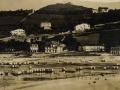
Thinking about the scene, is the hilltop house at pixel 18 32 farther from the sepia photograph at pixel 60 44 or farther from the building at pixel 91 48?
the building at pixel 91 48

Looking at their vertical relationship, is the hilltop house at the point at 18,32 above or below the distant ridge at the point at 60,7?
below

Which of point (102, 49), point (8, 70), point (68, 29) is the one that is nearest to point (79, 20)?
point (68, 29)

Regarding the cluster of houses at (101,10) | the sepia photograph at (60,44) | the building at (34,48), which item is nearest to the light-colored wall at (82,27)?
the sepia photograph at (60,44)

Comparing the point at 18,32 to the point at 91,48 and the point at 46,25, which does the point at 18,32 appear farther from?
the point at 91,48

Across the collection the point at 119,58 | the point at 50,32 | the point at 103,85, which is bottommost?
the point at 103,85

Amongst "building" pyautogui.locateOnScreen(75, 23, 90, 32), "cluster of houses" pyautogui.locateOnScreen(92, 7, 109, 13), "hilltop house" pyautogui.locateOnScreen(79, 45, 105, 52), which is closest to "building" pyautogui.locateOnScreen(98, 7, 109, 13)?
"cluster of houses" pyautogui.locateOnScreen(92, 7, 109, 13)

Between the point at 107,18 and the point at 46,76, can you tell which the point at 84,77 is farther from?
the point at 107,18

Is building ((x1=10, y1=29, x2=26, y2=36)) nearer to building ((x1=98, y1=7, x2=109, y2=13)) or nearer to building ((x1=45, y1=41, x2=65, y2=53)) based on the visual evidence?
building ((x1=45, y1=41, x2=65, y2=53))
